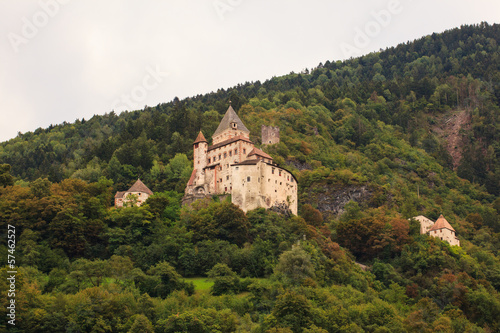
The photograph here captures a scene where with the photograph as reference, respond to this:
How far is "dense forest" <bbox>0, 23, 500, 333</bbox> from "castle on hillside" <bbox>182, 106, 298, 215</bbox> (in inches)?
81.4

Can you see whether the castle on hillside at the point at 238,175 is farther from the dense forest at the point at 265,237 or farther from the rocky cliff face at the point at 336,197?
the rocky cliff face at the point at 336,197

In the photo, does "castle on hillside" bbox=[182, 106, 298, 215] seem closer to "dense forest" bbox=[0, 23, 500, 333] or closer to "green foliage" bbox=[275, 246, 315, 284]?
"dense forest" bbox=[0, 23, 500, 333]

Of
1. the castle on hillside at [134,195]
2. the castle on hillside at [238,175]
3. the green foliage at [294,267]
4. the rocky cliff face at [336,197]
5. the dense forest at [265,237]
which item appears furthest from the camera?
the rocky cliff face at [336,197]

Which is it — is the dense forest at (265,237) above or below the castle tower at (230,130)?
below

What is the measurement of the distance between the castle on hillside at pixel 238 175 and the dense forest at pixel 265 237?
207cm

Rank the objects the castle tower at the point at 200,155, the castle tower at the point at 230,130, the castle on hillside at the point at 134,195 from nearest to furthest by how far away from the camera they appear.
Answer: the castle on hillside at the point at 134,195 → the castle tower at the point at 200,155 → the castle tower at the point at 230,130

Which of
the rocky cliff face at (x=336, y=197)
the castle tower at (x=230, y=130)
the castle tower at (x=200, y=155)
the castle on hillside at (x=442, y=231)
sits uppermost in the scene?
the castle tower at (x=230, y=130)

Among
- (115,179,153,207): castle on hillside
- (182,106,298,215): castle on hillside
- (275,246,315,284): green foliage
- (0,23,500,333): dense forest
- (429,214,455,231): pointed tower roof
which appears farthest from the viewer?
(429,214,455,231): pointed tower roof

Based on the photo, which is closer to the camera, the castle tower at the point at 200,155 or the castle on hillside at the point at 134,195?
the castle on hillside at the point at 134,195

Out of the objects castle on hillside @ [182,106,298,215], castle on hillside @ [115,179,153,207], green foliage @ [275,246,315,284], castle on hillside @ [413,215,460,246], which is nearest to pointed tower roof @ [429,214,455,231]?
castle on hillside @ [413,215,460,246]

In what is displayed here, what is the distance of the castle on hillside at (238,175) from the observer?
217ft

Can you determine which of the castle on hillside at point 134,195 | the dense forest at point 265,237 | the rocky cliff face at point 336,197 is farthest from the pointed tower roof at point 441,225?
the castle on hillside at point 134,195

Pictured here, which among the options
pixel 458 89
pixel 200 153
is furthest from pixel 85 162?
pixel 458 89

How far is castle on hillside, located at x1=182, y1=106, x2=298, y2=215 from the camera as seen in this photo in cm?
6600
